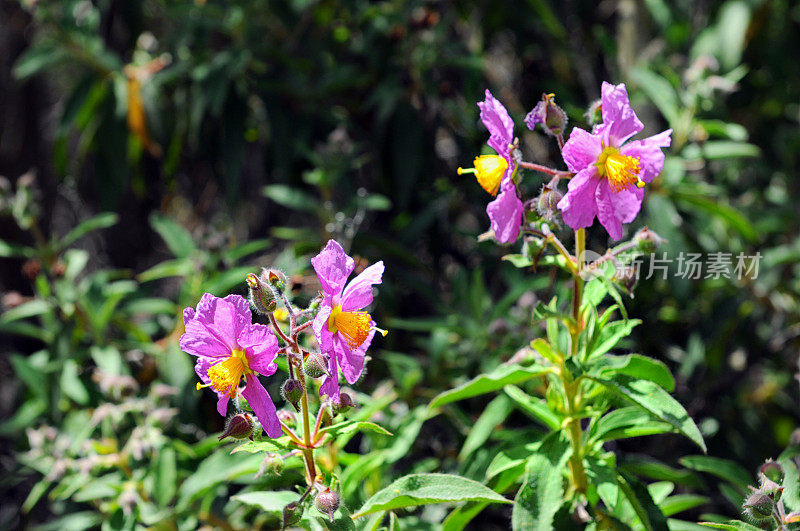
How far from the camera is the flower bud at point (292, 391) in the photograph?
128 cm

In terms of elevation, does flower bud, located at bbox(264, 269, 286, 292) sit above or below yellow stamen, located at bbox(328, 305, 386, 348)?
above

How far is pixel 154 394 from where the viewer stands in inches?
86.5

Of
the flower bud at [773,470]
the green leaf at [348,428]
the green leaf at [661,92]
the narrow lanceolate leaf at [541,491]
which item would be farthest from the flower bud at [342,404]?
the green leaf at [661,92]

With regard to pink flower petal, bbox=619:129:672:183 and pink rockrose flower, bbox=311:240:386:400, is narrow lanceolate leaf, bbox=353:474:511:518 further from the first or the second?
pink flower petal, bbox=619:129:672:183

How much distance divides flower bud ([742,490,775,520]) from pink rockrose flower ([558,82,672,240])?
529mm

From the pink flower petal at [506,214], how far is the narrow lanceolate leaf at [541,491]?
46cm

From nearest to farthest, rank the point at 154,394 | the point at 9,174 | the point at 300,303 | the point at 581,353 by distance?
the point at 581,353
the point at 154,394
the point at 300,303
the point at 9,174

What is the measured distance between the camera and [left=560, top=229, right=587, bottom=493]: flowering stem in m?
1.46

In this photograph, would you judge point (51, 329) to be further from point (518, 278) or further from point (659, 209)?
point (659, 209)

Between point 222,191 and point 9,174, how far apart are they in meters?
1.32

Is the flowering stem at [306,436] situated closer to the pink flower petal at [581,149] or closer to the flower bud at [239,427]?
the flower bud at [239,427]

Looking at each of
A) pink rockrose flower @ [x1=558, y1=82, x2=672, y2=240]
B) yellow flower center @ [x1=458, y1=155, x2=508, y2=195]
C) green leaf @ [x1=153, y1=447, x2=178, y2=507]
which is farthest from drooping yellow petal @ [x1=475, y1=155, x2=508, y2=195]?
green leaf @ [x1=153, y1=447, x2=178, y2=507]

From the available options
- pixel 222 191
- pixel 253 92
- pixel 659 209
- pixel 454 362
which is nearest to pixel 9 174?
pixel 222 191

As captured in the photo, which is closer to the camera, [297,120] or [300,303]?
[300,303]
